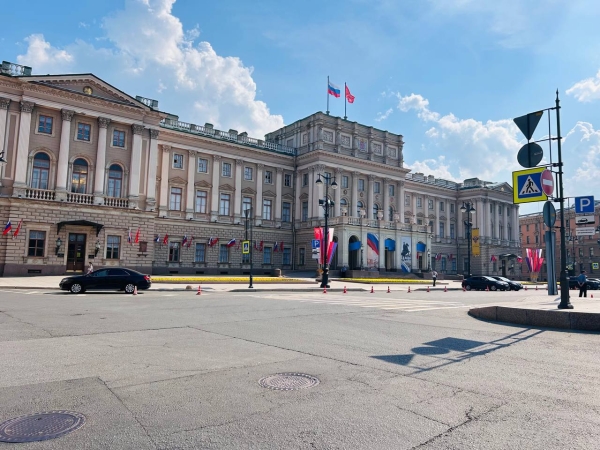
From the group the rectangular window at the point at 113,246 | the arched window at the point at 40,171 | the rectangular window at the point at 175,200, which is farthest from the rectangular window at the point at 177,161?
the arched window at the point at 40,171

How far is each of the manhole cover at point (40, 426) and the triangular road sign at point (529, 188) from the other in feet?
53.9

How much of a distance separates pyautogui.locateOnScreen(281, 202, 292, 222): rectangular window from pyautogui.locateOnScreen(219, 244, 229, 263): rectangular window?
9541 mm

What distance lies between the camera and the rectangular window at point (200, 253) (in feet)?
175

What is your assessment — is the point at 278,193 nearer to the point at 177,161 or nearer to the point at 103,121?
the point at 177,161

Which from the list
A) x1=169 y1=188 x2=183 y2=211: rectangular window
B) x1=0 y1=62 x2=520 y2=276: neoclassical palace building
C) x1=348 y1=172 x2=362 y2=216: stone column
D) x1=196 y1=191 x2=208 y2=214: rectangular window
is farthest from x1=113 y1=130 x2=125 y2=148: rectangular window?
x1=348 y1=172 x2=362 y2=216: stone column

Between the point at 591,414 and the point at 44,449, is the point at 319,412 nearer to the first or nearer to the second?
the point at 44,449

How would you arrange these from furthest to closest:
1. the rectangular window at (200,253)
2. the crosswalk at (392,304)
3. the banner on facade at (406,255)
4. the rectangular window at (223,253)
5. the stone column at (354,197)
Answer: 1. the stone column at (354,197)
2. the banner on facade at (406,255)
3. the rectangular window at (223,253)
4. the rectangular window at (200,253)
5. the crosswalk at (392,304)

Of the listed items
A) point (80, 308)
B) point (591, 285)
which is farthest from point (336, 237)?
point (80, 308)

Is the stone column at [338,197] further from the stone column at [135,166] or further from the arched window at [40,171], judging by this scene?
the arched window at [40,171]

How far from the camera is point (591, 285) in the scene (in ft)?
172

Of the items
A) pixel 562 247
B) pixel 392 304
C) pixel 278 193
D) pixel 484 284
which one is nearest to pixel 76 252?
pixel 278 193

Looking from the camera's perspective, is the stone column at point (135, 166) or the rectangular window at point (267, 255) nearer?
the stone column at point (135, 166)

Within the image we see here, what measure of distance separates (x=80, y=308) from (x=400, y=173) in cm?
5797

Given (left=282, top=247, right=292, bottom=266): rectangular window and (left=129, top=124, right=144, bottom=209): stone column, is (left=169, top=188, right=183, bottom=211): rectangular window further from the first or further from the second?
(left=282, top=247, right=292, bottom=266): rectangular window
